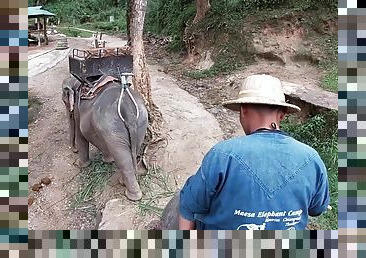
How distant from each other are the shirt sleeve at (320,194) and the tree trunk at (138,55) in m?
3.65

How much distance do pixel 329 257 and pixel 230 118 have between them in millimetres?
4931

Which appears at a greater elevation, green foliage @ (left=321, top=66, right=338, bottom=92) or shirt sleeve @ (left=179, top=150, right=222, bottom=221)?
shirt sleeve @ (left=179, top=150, right=222, bottom=221)

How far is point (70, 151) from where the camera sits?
503 centimetres

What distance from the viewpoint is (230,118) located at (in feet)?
19.1

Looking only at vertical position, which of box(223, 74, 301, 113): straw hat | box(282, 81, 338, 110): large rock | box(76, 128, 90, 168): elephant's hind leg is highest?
box(223, 74, 301, 113): straw hat

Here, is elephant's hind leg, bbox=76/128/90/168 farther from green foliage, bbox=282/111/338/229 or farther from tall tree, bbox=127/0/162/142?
green foliage, bbox=282/111/338/229

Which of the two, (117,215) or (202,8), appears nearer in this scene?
(117,215)

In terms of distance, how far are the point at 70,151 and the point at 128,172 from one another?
148cm

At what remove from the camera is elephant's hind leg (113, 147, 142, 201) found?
3.72 meters

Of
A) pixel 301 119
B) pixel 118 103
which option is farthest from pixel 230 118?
pixel 118 103

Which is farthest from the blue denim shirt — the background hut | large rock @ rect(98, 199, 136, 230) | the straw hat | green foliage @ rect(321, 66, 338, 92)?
the background hut

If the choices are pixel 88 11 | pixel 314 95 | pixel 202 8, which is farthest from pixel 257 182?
pixel 88 11

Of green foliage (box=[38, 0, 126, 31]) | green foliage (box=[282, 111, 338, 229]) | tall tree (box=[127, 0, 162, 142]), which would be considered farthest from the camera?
green foliage (box=[38, 0, 126, 31])

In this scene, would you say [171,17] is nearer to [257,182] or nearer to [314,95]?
[314,95]
